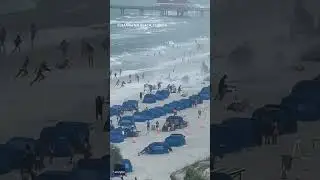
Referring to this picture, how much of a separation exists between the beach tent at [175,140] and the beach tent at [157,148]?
18 millimetres

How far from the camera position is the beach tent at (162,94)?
238 cm

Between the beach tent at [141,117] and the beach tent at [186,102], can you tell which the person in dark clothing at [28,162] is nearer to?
the beach tent at [141,117]

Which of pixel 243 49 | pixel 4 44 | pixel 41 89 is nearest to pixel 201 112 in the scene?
pixel 243 49

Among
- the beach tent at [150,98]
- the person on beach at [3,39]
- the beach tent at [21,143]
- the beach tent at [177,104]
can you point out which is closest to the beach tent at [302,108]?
the beach tent at [177,104]

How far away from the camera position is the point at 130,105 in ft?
7.88

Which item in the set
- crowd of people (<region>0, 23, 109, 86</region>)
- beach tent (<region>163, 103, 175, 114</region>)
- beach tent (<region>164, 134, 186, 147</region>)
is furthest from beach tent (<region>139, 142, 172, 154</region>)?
crowd of people (<region>0, 23, 109, 86</region>)

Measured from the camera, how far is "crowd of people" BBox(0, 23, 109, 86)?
235 centimetres

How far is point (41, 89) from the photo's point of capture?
2.39 metres

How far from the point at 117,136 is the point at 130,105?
0.14 meters

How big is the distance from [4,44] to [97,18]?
1.27 ft

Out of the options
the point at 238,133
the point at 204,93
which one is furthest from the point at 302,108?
the point at 204,93

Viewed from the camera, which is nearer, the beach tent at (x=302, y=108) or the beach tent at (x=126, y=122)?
the beach tent at (x=302, y=108)

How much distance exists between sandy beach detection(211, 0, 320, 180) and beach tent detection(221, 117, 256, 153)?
29 mm

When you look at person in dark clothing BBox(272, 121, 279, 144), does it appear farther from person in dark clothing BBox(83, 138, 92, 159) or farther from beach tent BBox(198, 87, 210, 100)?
person in dark clothing BBox(83, 138, 92, 159)
